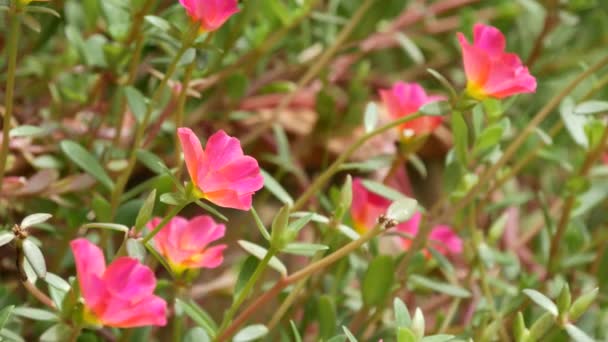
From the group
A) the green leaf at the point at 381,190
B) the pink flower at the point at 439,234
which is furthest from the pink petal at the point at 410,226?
the green leaf at the point at 381,190

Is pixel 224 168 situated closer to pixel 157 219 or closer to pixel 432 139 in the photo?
pixel 157 219

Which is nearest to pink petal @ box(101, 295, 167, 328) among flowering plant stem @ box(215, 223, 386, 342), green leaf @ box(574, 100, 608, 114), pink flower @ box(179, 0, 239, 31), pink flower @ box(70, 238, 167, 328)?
pink flower @ box(70, 238, 167, 328)

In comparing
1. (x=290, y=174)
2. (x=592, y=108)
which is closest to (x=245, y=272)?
(x=592, y=108)

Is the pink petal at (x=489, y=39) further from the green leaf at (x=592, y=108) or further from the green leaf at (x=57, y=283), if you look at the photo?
the green leaf at (x=57, y=283)

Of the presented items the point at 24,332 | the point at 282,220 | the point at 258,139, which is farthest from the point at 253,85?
the point at 282,220

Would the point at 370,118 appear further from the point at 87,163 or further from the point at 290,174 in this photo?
the point at 290,174

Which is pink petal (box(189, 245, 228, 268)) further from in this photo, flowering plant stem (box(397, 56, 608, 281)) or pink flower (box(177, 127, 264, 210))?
flowering plant stem (box(397, 56, 608, 281))
